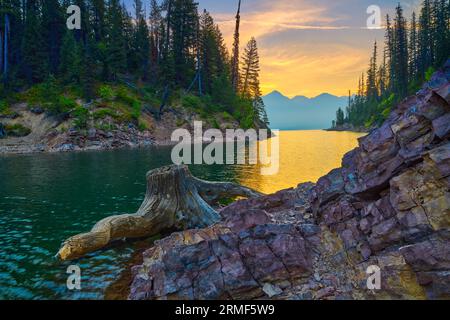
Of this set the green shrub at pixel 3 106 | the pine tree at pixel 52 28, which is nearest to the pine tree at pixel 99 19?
the pine tree at pixel 52 28

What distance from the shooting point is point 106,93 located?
2511 inches

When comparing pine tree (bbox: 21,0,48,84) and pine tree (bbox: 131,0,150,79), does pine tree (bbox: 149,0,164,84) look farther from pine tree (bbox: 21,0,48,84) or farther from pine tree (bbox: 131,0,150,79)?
pine tree (bbox: 21,0,48,84)

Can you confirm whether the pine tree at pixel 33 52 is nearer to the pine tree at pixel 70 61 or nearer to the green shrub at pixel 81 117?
the pine tree at pixel 70 61

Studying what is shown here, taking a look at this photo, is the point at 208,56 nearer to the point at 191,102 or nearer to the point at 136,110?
the point at 191,102

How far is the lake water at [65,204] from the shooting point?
1066 cm

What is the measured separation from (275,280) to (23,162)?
39.9m

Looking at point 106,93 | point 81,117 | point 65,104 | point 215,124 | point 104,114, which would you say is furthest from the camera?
point 215,124

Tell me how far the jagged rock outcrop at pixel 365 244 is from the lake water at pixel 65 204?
2.46 meters

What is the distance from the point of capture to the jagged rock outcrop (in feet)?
27.0

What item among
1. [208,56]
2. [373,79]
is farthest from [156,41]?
[373,79]

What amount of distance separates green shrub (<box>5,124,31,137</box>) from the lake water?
15.7m

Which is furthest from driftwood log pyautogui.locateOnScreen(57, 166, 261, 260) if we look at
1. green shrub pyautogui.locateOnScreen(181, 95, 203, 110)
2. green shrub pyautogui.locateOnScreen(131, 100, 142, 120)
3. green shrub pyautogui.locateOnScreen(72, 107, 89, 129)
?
green shrub pyautogui.locateOnScreen(181, 95, 203, 110)

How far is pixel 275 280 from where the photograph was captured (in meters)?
9.16

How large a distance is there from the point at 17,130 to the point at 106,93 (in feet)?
58.9
